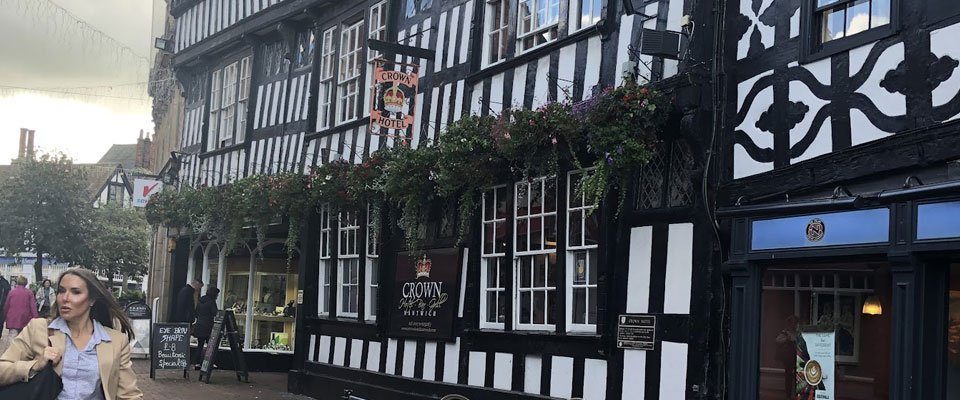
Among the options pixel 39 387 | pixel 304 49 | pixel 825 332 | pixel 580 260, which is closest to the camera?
pixel 39 387

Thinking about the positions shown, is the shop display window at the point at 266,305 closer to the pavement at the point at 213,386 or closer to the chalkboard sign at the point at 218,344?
the pavement at the point at 213,386

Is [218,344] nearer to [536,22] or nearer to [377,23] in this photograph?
[377,23]

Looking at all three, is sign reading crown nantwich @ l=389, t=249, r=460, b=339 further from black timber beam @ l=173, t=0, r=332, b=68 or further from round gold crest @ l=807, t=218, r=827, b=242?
round gold crest @ l=807, t=218, r=827, b=242

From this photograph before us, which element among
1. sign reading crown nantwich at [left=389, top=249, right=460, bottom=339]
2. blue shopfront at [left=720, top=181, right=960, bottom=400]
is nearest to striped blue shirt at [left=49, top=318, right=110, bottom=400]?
blue shopfront at [left=720, top=181, right=960, bottom=400]

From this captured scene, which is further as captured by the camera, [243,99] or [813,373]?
[243,99]

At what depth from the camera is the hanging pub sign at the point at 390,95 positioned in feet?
41.1

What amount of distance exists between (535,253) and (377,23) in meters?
5.52

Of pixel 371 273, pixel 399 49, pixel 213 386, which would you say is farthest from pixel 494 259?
pixel 213 386

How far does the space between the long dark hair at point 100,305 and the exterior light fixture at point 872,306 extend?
15.8 ft

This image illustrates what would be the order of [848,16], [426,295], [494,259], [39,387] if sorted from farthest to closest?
[426,295]
[494,259]
[848,16]
[39,387]

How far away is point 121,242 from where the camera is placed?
47.8 m

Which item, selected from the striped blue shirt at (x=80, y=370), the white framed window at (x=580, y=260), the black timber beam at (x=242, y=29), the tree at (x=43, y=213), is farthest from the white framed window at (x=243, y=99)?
the tree at (x=43, y=213)

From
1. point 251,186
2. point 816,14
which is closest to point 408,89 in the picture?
point 251,186

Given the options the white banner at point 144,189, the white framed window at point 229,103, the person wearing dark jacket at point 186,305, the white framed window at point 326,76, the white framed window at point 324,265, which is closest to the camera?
the white framed window at point 324,265
